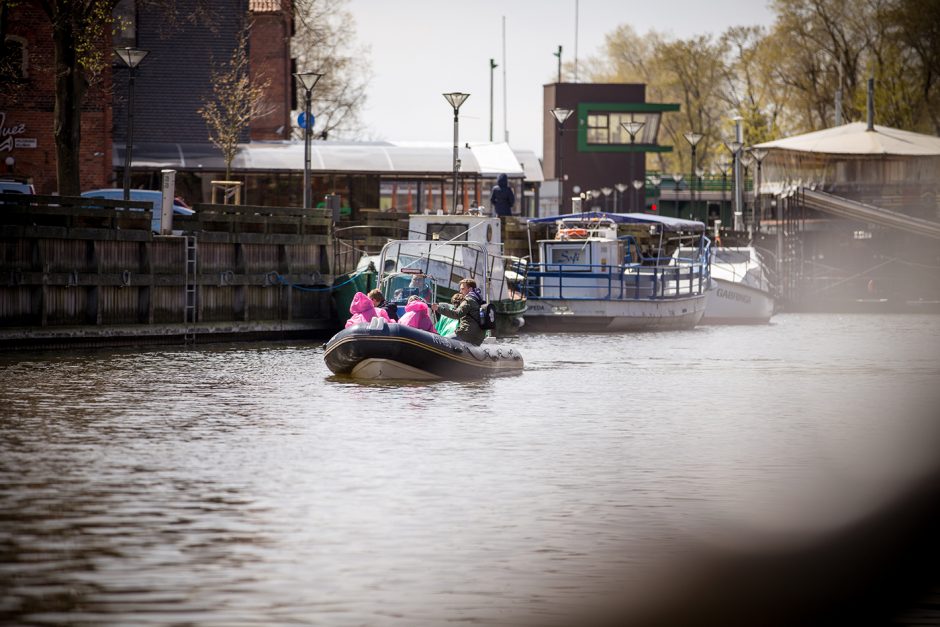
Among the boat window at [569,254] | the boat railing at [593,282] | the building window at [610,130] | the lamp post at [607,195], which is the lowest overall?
the boat railing at [593,282]

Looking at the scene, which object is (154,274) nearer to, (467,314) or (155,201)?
(155,201)

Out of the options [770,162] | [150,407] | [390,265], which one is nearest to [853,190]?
[770,162]

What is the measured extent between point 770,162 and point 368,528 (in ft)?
221

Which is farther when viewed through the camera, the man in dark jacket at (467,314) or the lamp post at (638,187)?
the lamp post at (638,187)

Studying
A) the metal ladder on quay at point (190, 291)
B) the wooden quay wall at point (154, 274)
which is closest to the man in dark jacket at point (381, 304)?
the wooden quay wall at point (154, 274)

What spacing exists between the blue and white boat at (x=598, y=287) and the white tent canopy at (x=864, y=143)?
23248 millimetres

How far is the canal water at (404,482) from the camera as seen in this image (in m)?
11.1

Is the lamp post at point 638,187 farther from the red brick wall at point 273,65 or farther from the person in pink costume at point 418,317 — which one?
the person in pink costume at point 418,317

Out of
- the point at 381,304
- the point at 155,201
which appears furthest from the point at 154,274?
the point at 381,304

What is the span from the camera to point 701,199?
354 feet

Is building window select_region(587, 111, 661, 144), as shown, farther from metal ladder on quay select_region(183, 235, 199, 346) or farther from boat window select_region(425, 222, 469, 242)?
metal ladder on quay select_region(183, 235, 199, 346)

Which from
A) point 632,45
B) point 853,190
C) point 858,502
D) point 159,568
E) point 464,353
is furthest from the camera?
point 632,45

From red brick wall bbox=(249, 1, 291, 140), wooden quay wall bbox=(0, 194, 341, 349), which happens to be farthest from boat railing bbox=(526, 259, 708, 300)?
red brick wall bbox=(249, 1, 291, 140)

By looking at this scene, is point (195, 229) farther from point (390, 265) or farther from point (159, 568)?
point (159, 568)
